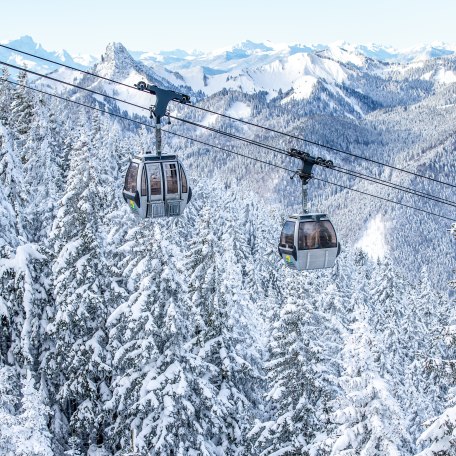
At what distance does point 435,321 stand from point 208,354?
41.3m

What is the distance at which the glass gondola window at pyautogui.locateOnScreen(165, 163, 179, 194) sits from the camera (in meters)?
16.3

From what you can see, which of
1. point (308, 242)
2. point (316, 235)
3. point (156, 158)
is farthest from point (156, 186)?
point (316, 235)

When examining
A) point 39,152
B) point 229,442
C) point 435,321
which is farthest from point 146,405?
point 435,321

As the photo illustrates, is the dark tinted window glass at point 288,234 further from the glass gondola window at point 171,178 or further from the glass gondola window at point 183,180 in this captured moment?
the glass gondola window at point 171,178

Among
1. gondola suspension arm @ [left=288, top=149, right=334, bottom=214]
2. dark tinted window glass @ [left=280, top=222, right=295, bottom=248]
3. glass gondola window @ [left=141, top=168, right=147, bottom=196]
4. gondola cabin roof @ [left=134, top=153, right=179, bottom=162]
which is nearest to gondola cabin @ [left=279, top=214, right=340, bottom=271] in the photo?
dark tinted window glass @ [left=280, top=222, right=295, bottom=248]

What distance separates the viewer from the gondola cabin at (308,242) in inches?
659

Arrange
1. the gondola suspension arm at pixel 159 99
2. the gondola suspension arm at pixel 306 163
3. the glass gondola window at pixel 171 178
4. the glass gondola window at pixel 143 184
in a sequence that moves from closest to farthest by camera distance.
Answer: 1. the gondola suspension arm at pixel 159 99
2. the gondola suspension arm at pixel 306 163
3. the glass gondola window at pixel 143 184
4. the glass gondola window at pixel 171 178

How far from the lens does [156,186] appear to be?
16.3 m

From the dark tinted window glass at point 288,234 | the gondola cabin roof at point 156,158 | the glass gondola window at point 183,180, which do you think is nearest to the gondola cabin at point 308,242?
the dark tinted window glass at point 288,234

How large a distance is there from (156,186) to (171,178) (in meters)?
0.42

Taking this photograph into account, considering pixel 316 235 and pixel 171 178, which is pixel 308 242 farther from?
pixel 171 178

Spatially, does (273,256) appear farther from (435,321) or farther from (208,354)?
(208,354)

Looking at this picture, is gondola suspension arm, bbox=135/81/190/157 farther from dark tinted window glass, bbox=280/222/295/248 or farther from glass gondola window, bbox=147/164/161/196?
dark tinted window glass, bbox=280/222/295/248

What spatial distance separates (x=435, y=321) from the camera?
206ft
